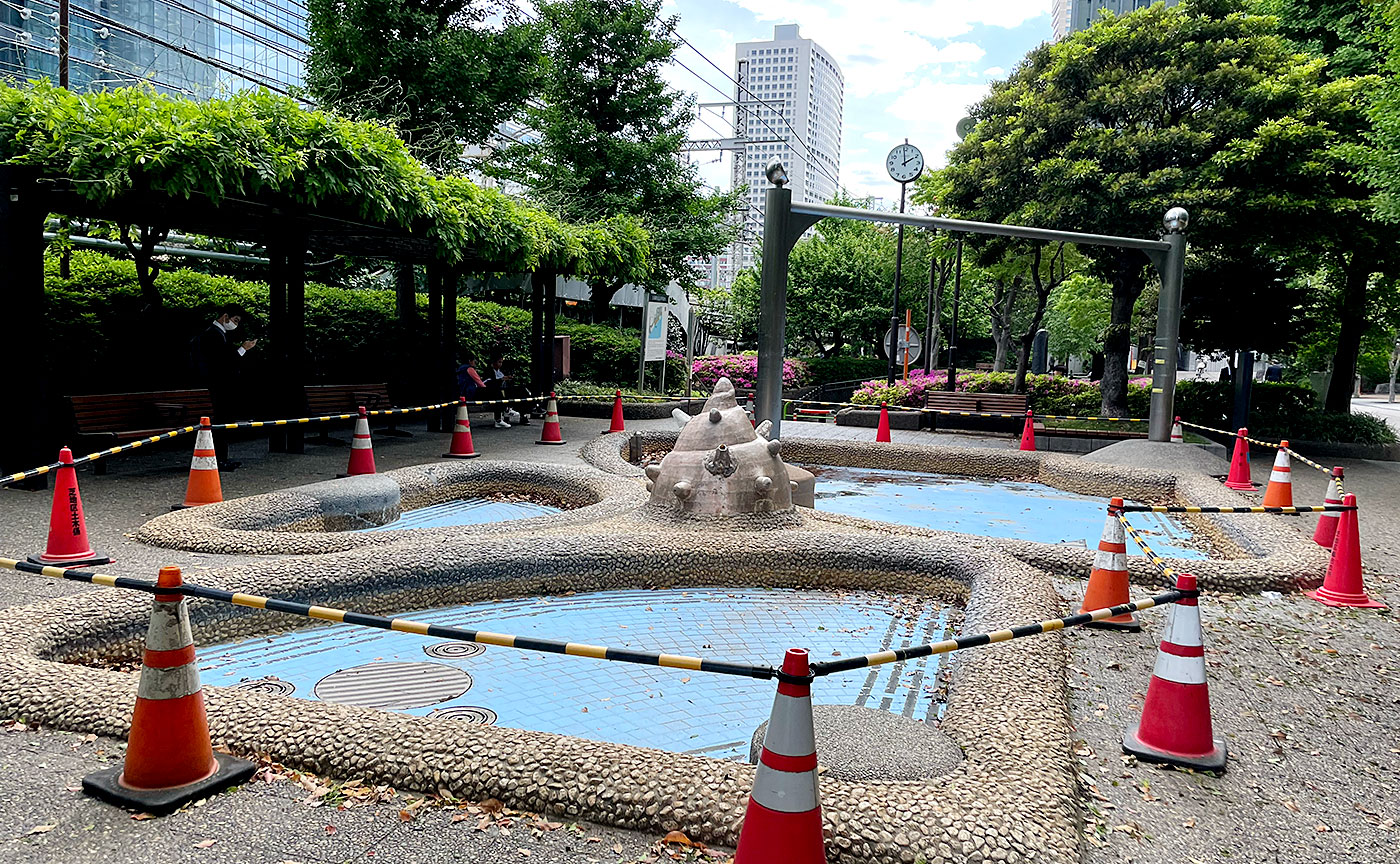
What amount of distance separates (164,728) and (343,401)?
1251cm

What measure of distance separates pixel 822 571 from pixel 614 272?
13.3 m

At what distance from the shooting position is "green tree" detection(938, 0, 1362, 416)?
15453 millimetres

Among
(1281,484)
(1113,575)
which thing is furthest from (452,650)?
(1281,484)

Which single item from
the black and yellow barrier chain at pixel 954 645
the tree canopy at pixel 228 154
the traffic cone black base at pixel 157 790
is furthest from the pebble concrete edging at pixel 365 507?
the black and yellow barrier chain at pixel 954 645

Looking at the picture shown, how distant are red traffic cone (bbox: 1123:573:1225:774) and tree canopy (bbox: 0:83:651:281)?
363 inches

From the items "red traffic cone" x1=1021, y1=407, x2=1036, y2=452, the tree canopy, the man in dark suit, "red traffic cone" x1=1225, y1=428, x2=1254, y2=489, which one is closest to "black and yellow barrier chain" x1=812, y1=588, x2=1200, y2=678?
the tree canopy

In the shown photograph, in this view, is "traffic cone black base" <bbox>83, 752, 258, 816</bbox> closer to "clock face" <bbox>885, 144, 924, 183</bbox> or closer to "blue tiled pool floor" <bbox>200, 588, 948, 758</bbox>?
"blue tiled pool floor" <bbox>200, 588, 948, 758</bbox>

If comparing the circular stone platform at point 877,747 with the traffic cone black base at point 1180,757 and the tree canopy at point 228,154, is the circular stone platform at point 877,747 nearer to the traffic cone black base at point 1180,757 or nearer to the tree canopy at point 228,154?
the traffic cone black base at point 1180,757

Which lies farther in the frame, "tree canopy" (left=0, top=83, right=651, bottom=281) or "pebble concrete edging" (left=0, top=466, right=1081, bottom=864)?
"tree canopy" (left=0, top=83, right=651, bottom=281)

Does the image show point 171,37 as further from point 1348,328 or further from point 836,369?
point 1348,328

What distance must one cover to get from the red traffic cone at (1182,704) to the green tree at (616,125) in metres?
22.2

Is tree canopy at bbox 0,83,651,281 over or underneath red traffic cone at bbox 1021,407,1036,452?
over

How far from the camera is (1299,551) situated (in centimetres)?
775

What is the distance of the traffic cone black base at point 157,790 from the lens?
3326mm
